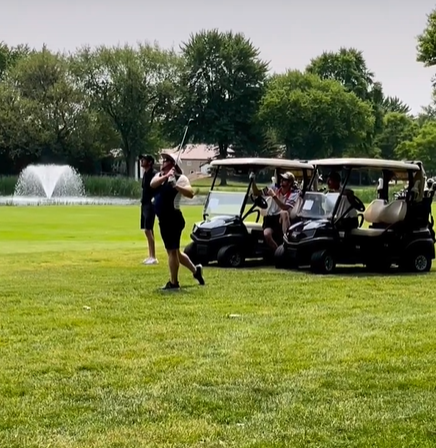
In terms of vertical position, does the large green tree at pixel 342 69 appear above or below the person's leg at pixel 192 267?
above

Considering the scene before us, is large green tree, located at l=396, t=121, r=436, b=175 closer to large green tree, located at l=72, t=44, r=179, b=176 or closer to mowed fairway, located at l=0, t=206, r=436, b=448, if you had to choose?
large green tree, located at l=72, t=44, r=179, b=176

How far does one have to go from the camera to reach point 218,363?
615cm

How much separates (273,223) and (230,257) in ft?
2.88

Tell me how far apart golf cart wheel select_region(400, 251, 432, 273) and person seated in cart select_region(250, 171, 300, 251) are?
1.86 m

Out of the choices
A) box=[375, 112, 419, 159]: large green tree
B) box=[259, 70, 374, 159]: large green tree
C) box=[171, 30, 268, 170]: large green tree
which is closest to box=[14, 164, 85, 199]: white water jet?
box=[171, 30, 268, 170]: large green tree

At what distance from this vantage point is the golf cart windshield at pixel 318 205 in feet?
41.4

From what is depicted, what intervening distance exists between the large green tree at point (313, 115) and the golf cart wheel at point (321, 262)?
63783 millimetres

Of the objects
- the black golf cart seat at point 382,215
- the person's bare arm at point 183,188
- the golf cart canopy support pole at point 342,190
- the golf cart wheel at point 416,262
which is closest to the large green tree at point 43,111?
the black golf cart seat at point 382,215

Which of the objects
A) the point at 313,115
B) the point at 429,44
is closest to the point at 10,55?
the point at 313,115

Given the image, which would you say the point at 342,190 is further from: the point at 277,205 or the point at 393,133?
the point at 393,133

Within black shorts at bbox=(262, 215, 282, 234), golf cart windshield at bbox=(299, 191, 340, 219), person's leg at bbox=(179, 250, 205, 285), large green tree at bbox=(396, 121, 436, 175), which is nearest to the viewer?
person's leg at bbox=(179, 250, 205, 285)

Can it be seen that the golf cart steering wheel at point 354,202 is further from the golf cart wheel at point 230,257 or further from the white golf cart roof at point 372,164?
the golf cart wheel at point 230,257

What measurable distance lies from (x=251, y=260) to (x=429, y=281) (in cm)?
354

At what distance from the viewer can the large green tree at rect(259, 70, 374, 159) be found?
76.3 meters
